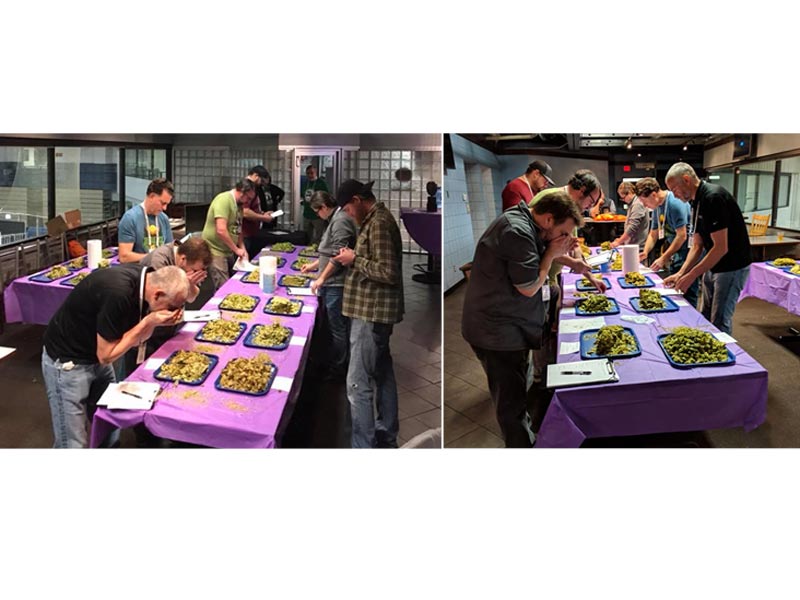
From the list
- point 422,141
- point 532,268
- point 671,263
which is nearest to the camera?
point 532,268

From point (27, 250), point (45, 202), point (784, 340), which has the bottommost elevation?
point (784, 340)

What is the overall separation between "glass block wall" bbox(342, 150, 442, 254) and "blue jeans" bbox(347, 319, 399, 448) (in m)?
0.43

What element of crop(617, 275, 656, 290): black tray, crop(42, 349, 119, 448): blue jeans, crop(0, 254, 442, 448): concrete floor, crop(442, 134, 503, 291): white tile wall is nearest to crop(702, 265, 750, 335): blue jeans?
crop(617, 275, 656, 290): black tray

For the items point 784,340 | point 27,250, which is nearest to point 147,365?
point 27,250

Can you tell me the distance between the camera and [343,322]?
3084 millimetres

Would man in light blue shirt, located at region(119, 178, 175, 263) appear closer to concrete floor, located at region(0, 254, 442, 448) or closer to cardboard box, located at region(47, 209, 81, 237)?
cardboard box, located at region(47, 209, 81, 237)

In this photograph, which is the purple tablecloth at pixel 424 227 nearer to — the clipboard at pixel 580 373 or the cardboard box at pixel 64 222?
the clipboard at pixel 580 373

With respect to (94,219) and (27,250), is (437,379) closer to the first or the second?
(94,219)

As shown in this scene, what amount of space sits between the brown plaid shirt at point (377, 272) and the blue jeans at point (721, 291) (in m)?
1.50

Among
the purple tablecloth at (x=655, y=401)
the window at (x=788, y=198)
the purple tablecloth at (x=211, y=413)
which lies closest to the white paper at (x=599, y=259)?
the purple tablecloth at (x=655, y=401)

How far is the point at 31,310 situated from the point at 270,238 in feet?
3.82

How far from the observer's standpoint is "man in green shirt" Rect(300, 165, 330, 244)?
121 inches

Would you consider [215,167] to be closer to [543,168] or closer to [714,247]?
[543,168]

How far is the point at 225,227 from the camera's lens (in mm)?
3127
